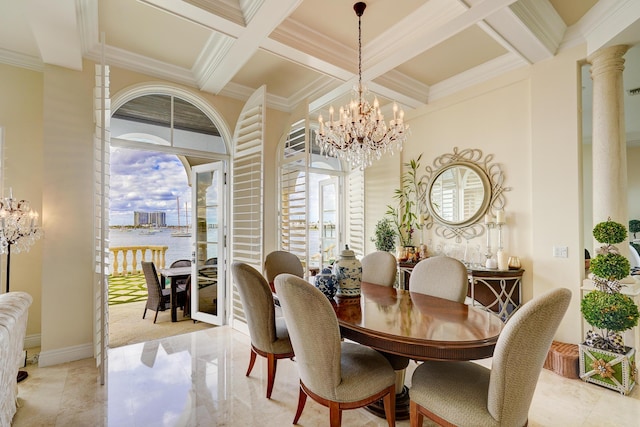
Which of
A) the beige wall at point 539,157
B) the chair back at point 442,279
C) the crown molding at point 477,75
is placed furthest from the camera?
Answer: the crown molding at point 477,75

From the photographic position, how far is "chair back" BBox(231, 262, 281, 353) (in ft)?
7.62

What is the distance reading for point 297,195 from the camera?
153 inches

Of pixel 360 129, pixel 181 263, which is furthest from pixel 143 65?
pixel 181 263

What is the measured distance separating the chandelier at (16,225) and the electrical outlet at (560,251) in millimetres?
4978

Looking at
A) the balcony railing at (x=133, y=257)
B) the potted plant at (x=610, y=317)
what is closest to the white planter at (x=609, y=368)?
the potted plant at (x=610, y=317)

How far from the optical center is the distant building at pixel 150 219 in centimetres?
818

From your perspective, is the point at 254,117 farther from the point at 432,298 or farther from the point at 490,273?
the point at 490,273

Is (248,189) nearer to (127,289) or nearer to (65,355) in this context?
(65,355)

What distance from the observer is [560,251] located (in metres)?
3.05

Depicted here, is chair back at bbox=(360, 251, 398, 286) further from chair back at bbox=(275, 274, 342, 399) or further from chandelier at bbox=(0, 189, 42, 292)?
chandelier at bbox=(0, 189, 42, 292)

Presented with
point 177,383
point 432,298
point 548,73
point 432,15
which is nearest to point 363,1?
point 432,15

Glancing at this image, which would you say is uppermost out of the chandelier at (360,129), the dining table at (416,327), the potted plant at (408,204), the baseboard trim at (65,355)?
the chandelier at (360,129)

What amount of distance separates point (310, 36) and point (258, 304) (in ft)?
8.31

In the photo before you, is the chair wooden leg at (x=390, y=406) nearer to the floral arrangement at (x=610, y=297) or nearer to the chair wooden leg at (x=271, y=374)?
the chair wooden leg at (x=271, y=374)
